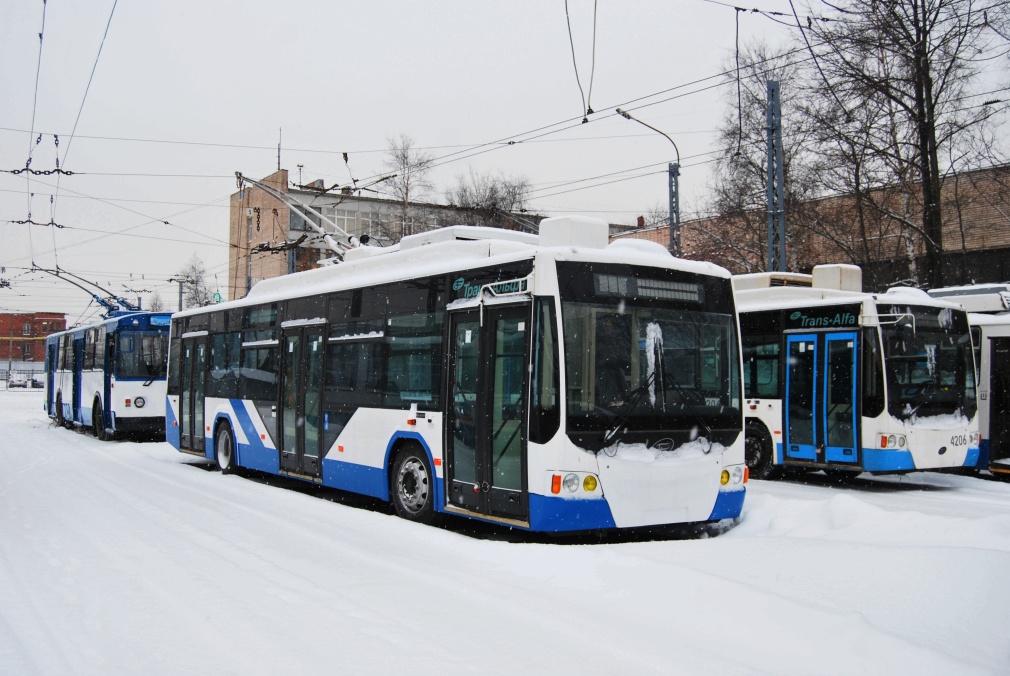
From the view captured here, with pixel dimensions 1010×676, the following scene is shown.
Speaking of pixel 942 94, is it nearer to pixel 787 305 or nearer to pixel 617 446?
pixel 787 305

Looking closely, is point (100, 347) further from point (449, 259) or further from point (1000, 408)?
point (1000, 408)

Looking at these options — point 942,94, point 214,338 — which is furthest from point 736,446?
point 942,94

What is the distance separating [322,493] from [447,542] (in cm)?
550

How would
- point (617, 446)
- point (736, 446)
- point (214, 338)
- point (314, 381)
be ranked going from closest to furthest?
point (617, 446)
point (736, 446)
point (314, 381)
point (214, 338)

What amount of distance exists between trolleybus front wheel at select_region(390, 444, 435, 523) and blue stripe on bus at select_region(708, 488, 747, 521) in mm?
2953

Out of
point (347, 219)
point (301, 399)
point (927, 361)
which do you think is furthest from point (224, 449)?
point (347, 219)

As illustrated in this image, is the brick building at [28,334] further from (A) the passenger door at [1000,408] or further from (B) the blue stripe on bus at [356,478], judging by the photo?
(A) the passenger door at [1000,408]

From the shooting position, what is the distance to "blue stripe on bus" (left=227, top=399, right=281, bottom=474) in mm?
13919

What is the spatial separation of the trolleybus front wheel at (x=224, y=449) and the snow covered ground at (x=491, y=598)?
5.56 m

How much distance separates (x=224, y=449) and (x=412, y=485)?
6.83 m

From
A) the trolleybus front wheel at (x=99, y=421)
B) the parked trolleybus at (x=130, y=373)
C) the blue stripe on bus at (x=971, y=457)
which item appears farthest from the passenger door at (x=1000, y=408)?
the trolleybus front wheel at (x=99, y=421)

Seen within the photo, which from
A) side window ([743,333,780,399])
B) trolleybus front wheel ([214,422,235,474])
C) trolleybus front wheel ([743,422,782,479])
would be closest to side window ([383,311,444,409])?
trolleybus front wheel ([214,422,235,474])

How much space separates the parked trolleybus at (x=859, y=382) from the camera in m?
13.3

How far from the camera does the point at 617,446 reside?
27.6 feet
